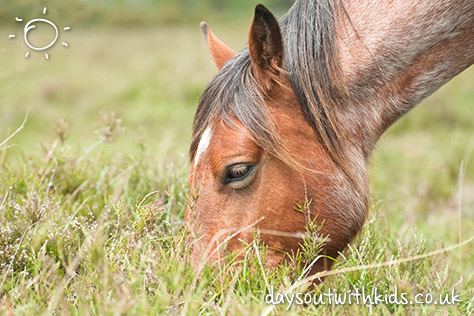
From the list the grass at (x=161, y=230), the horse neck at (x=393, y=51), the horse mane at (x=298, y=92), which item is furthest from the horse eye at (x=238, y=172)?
the horse neck at (x=393, y=51)

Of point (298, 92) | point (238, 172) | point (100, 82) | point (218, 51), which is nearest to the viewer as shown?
point (238, 172)

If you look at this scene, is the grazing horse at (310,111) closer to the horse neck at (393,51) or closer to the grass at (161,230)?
the horse neck at (393,51)

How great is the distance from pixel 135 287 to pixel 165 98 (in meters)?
8.40

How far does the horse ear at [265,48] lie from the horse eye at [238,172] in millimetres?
365

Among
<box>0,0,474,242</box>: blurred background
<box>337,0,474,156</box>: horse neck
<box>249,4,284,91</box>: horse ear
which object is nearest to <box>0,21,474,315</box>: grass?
<box>0,0,474,242</box>: blurred background

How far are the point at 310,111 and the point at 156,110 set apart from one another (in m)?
7.19

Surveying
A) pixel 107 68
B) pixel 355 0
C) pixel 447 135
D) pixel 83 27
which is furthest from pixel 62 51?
pixel 355 0

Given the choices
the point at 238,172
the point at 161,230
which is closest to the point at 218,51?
the point at 238,172

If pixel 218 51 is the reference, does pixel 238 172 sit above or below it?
below

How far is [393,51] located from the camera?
2.33m

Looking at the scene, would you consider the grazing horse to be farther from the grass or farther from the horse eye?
the grass

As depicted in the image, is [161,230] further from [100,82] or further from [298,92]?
[100,82]

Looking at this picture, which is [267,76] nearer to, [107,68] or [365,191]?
[365,191]

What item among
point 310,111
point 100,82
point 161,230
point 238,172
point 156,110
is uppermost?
point 100,82
